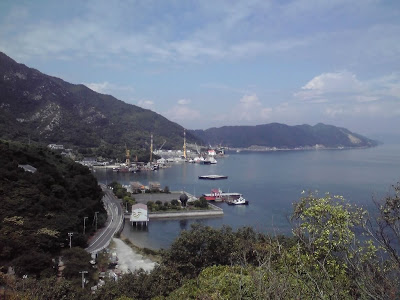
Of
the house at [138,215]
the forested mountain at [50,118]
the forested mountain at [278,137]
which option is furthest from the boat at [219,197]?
the forested mountain at [278,137]

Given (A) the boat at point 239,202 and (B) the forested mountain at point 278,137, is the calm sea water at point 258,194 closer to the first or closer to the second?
(A) the boat at point 239,202

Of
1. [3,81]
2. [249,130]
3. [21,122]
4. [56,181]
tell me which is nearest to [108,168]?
[21,122]

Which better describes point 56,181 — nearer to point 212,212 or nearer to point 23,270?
point 23,270

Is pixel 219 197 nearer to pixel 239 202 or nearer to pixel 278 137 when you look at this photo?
pixel 239 202

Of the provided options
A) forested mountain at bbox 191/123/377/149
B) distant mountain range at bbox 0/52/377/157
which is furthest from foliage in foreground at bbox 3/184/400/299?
forested mountain at bbox 191/123/377/149

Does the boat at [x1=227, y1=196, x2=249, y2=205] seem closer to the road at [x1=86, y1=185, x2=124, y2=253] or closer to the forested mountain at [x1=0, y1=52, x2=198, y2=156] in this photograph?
the road at [x1=86, y1=185, x2=124, y2=253]

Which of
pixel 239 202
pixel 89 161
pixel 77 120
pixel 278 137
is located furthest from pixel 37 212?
pixel 278 137
